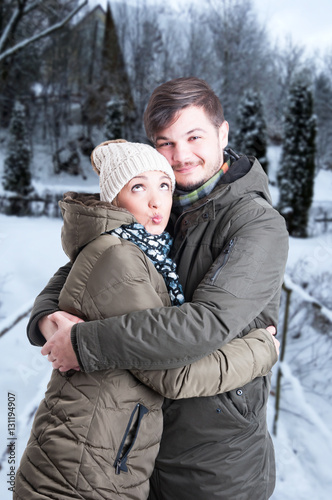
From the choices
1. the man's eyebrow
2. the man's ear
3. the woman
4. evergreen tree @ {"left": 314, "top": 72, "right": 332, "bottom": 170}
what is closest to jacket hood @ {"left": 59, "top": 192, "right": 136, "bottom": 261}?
the woman

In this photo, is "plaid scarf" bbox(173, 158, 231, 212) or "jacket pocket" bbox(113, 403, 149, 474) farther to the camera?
"plaid scarf" bbox(173, 158, 231, 212)

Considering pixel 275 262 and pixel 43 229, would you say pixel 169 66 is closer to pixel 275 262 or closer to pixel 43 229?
pixel 43 229

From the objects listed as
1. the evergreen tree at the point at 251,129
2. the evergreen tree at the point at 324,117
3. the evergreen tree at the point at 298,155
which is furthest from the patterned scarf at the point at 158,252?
the evergreen tree at the point at 324,117

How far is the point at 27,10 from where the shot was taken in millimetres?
8617

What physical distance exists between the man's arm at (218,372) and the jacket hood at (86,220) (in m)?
0.35

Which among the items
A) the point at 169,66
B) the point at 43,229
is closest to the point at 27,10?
the point at 43,229

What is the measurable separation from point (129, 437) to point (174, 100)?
0.94 metres

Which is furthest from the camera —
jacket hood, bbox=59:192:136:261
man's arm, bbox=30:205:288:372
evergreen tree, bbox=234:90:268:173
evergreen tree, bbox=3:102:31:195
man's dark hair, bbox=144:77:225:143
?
evergreen tree, bbox=234:90:268:173

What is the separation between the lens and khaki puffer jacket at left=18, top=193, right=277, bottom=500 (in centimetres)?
98

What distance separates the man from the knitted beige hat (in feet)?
0.41

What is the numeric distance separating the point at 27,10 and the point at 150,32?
19.5 ft

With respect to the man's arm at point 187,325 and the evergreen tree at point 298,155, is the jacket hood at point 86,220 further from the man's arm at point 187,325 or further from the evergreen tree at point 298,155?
the evergreen tree at point 298,155

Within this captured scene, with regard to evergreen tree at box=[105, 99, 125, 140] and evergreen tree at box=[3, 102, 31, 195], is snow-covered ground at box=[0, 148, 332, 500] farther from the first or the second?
evergreen tree at box=[105, 99, 125, 140]

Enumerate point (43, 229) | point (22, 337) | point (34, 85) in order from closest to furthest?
1. point (22, 337)
2. point (43, 229)
3. point (34, 85)
